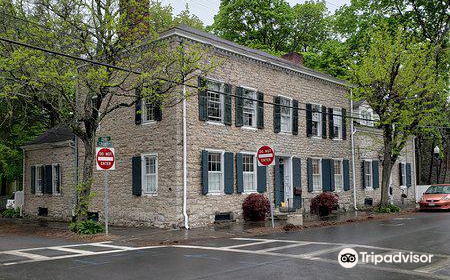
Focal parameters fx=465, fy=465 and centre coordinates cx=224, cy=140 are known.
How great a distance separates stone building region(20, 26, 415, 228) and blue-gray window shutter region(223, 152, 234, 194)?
44 millimetres

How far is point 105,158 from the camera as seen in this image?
1577cm

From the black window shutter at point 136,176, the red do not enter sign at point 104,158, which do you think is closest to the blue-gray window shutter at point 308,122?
the black window shutter at point 136,176

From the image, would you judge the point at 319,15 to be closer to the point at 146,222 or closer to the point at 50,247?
the point at 146,222

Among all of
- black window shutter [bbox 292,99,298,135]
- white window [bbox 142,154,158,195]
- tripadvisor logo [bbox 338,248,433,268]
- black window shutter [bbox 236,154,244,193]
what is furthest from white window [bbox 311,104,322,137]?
tripadvisor logo [bbox 338,248,433,268]

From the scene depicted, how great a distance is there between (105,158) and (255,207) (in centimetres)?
749

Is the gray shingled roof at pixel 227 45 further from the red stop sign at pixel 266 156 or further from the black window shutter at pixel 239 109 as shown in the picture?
the red stop sign at pixel 266 156

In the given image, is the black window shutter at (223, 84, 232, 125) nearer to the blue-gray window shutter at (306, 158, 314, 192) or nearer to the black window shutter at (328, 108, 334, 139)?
the blue-gray window shutter at (306, 158, 314, 192)

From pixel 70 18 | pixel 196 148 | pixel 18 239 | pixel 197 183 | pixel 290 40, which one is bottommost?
pixel 18 239

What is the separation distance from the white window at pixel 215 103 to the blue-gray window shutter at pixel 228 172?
5.50 feet

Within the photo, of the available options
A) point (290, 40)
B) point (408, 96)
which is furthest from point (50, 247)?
point (290, 40)

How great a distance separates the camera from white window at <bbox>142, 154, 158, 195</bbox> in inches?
764

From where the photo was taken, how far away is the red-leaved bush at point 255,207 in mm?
20531

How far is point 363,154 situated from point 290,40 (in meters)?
17.3

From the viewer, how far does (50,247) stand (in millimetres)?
13875
